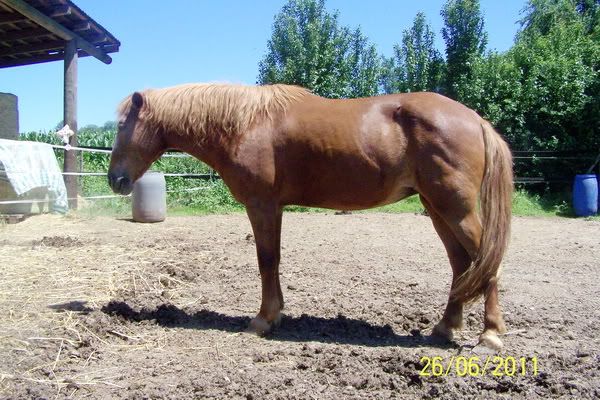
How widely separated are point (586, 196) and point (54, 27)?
45.0 ft

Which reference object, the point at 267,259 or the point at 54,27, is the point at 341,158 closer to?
the point at 267,259

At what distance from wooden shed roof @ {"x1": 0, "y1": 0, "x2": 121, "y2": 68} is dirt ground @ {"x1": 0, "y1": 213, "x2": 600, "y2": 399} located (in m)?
5.67

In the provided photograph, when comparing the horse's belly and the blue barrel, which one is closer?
the horse's belly

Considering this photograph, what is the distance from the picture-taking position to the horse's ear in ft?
13.9

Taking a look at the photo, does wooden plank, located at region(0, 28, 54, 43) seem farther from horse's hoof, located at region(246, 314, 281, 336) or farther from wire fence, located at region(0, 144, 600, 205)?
horse's hoof, located at region(246, 314, 281, 336)

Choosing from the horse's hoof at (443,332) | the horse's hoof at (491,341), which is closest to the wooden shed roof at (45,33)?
the horse's hoof at (443,332)

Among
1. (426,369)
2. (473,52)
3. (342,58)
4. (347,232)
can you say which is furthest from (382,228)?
(342,58)

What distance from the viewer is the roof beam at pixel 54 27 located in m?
10.0

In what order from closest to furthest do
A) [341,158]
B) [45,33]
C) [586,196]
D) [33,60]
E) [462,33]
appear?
[341,158] → [45,33] → [586,196] → [33,60] → [462,33]

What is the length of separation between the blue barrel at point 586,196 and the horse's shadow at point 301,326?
10.7m

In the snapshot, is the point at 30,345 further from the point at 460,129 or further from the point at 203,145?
the point at 460,129

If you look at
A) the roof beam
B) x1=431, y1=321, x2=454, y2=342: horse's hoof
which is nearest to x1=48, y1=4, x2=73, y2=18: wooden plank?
the roof beam

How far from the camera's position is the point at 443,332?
3.82 m

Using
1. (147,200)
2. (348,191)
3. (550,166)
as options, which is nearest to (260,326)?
(348,191)
